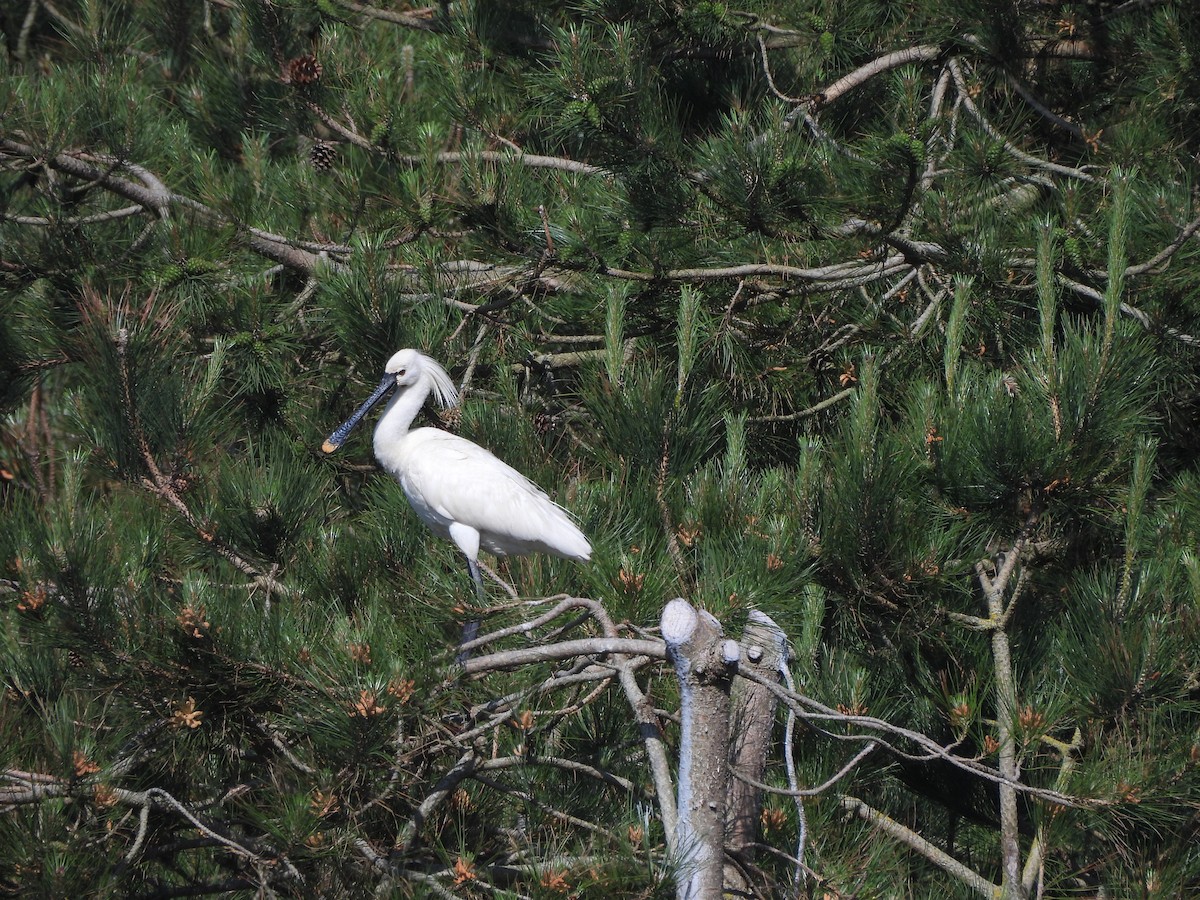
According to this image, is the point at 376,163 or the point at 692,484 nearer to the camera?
the point at 692,484

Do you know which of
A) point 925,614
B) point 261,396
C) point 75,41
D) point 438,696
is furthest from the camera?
point 75,41

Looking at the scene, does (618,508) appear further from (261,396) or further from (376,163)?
(376,163)

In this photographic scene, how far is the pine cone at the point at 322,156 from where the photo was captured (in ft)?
13.3

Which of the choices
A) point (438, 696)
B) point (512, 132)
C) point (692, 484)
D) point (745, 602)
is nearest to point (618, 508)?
point (692, 484)

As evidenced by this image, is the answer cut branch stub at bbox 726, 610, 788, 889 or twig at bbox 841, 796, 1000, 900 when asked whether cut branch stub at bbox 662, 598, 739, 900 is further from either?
twig at bbox 841, 796, 1000, 900

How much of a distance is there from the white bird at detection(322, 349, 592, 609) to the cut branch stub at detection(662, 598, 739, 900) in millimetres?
1304

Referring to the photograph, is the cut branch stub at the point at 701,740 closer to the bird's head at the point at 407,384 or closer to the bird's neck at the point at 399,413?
the bird's head at the point at 407,384

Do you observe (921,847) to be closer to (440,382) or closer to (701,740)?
(701,740)

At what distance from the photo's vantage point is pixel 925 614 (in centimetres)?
266

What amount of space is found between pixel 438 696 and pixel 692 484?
2.31 ft

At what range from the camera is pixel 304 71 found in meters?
3.75

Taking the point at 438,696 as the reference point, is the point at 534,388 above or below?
below

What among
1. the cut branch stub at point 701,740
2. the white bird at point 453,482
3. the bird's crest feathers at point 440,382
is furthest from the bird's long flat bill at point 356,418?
the cut branch stub at point 701,740

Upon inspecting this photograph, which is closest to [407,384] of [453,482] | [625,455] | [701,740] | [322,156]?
[453,482]
